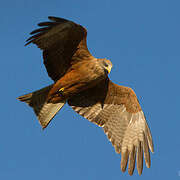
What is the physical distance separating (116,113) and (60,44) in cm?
279

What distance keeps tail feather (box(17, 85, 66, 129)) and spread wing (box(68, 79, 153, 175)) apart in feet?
2.68

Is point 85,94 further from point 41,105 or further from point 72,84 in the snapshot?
point 41,105

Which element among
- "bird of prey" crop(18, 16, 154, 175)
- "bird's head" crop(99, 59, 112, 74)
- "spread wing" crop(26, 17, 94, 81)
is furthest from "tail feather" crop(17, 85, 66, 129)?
"bird's head" crop(99, 59, 112, 74)

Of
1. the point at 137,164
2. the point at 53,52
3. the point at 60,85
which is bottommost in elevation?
the point at 137,164

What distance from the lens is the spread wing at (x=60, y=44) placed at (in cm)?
922

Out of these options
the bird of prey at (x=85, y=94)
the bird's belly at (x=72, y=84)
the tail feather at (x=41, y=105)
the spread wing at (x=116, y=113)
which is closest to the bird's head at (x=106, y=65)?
the bird of prey at (x=85, y=94)

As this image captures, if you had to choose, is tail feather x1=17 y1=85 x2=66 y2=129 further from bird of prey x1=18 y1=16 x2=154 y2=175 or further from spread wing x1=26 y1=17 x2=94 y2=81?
spread wing x1=26 y1=17 x2=94 y2=81

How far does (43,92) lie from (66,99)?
75cm

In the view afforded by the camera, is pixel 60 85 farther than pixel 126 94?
No

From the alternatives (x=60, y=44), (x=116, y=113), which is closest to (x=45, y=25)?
(x=60, y=44)

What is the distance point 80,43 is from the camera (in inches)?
379

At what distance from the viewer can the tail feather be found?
9930mm

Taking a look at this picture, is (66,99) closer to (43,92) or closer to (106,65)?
(43,92)

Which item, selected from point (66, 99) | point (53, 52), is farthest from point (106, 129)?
point (53, 52)
